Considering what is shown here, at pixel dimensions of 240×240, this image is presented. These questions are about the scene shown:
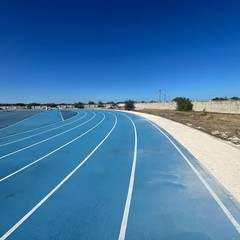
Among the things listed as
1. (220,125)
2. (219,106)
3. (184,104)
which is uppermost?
(184,104)

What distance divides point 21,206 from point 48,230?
120 centimetres

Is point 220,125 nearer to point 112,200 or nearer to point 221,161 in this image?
Result: point 221,161

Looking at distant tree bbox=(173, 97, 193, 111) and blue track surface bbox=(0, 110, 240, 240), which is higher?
distant tree bbox=(173, 97, 193, 111)

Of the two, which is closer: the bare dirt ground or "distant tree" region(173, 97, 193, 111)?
the bare dirt ground

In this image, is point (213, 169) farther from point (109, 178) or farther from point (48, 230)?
point (48, 230)

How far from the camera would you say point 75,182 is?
18.3 ft

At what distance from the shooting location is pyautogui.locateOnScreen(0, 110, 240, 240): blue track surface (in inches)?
137

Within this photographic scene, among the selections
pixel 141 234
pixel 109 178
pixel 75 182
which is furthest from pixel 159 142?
pixel 141 234

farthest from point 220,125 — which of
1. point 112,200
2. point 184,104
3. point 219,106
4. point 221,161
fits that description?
point 184,104

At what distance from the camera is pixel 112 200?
4.52 metres

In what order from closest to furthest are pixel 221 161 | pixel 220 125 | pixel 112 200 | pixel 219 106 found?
pixel 112 200, pixel 221 161, pixel 220 125, pixel 219 106

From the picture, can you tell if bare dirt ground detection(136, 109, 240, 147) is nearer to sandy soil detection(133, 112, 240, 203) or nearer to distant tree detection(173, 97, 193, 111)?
sandy soil detection(133, 112, 240, 203)

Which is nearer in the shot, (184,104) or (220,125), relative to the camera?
(220,125)

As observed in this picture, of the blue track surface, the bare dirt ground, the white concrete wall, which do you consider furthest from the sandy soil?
the white concrete wall
